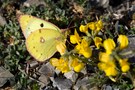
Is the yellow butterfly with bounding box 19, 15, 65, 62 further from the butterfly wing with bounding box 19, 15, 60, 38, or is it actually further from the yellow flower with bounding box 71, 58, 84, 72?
the yellow flower with bounding box 71, 58, 84, 72

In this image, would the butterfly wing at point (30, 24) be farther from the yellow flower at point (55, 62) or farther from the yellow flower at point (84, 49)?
the yellow flower at point (84, 49)

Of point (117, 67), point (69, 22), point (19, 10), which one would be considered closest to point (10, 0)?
point (19, 10)

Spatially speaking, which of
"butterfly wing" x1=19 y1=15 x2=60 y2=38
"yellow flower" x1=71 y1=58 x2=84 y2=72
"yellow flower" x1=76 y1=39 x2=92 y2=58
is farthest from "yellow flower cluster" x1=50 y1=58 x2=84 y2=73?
"butterfly wing" x1=19 y1=15 x2=60 y2=38

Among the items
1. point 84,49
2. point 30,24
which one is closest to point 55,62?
point 84,49

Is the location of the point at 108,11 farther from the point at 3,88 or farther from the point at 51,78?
the point at 3,88

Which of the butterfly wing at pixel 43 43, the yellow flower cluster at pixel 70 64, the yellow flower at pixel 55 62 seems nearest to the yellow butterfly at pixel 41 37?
the butterfly wing at pixel 43 43

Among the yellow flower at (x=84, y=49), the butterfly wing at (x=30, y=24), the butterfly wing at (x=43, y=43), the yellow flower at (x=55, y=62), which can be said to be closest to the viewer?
the yellow flower at (x=84, y=49)

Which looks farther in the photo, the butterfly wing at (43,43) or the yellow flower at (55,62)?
the butterfly wing at (43,43)
